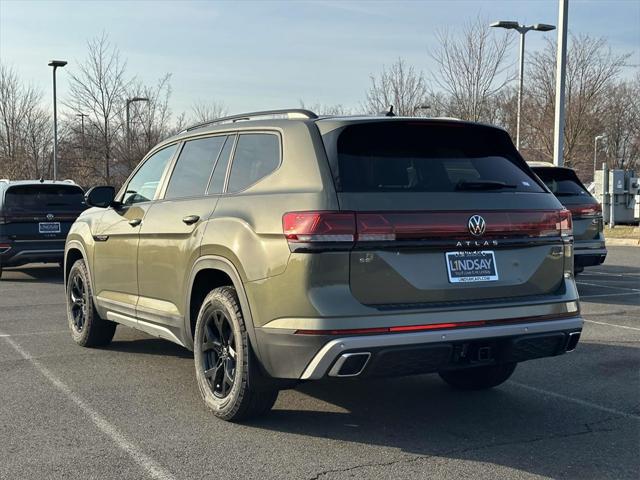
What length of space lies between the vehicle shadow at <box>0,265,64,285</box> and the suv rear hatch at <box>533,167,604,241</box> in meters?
7.90

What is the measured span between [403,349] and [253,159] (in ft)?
5.38

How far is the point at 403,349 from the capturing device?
3.88m

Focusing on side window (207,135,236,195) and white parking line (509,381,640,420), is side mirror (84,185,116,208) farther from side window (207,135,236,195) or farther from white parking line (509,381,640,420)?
white parking line (509,381,640,420)

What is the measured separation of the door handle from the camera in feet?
16.1

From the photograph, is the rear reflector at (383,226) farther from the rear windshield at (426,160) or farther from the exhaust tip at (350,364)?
the exhaust tip at (350,364)

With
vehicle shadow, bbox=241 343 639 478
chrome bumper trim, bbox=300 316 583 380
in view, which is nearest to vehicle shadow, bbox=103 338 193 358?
vehicle shadow, bbox=241 343 639 478

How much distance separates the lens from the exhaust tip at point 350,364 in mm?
3816

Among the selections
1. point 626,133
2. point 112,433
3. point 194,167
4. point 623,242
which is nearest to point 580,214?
point 194,167

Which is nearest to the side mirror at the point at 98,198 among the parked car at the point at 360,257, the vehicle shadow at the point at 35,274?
the parked car at the point at 360,257

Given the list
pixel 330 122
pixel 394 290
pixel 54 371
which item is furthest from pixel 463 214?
pixel 54 371

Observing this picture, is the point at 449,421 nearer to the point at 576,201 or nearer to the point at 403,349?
the point at 403,349

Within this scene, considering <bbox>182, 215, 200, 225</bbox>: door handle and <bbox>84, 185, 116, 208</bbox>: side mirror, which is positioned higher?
<bbox>84, 185, 116, 208</bbox>: side mirror

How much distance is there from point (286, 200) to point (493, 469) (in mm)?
1784

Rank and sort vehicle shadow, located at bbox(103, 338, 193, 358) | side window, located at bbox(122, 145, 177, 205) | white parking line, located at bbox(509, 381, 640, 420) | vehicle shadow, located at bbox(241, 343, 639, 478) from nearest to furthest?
vehicle shadow, located at bbox(241, 343, 639, 478), white parking line, located at bbox(509, 381, 640, 420), side window, located at bbox(122, 145, 177, 205), vehicle shadow, located at bbox(103, 338, 193, 358)
